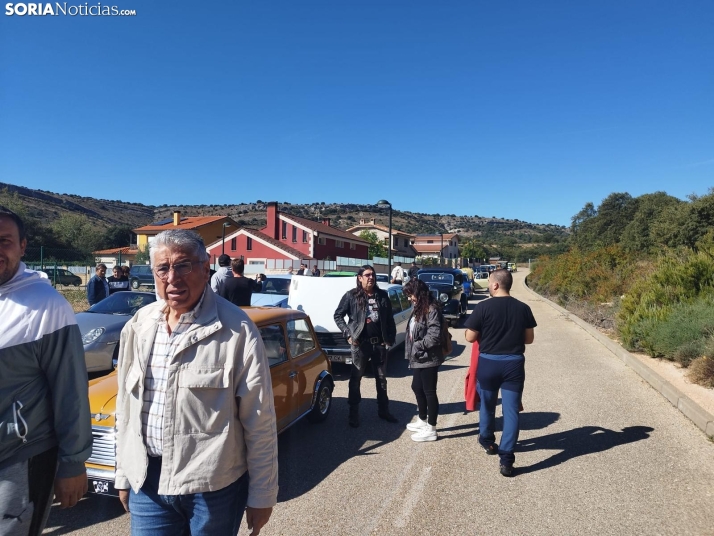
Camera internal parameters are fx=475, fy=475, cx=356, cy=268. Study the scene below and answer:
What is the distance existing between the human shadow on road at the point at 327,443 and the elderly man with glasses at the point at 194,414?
7.26 feet

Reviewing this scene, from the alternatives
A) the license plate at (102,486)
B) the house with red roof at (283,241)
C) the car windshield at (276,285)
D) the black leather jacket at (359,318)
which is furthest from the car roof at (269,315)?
the house with red roof at (283,241)

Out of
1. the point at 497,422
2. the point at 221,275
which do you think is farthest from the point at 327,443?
the point at 221,275

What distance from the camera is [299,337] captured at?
565cm

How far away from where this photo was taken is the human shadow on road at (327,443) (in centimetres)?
451

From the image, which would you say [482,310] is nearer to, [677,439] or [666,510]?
[666,510]

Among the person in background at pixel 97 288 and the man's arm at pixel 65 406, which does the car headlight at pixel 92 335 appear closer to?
the person in background at pixel 97 288

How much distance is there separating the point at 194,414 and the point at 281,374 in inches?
114

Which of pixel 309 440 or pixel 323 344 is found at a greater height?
pixel 323 344

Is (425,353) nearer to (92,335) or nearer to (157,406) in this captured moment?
(157,406)

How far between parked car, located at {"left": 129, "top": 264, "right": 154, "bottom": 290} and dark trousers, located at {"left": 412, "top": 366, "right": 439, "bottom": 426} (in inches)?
931

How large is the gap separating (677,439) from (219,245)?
147ft

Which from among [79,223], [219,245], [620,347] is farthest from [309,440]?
[79,223]

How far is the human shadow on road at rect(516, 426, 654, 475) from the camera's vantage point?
16.7 feet

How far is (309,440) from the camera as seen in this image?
217 inches
